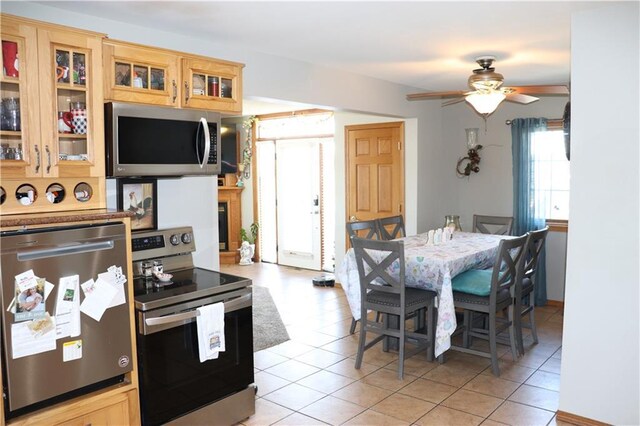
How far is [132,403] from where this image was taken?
8.92 ft

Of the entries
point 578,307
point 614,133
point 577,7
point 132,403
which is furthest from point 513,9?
point 132,403

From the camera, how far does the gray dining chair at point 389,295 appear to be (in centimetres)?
385

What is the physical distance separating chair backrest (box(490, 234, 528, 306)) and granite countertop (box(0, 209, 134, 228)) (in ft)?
8.47

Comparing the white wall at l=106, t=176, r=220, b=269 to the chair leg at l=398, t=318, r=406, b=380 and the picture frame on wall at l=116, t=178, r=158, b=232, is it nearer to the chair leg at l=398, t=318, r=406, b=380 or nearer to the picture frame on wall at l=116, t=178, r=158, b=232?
the picture frame on wall at l=116, t=178, r=158, b=232

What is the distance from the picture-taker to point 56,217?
246cm

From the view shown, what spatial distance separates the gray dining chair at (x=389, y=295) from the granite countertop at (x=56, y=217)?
184 cm

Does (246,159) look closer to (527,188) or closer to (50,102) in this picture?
(527,188)

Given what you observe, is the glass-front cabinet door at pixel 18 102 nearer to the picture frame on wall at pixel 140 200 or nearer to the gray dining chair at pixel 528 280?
the picture frame on wall at pixel 140 200

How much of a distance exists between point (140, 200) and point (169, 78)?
2.52 feet

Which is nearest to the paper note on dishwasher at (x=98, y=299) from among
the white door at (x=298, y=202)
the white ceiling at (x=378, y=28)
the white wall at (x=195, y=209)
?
the white wall at (x=195, y=209)

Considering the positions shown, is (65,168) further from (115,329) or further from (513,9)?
(513,9)

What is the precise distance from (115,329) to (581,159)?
2.69m

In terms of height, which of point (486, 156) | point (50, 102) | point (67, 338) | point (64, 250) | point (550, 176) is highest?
point (50, 102)

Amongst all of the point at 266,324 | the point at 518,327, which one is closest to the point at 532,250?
the point at 518,327
